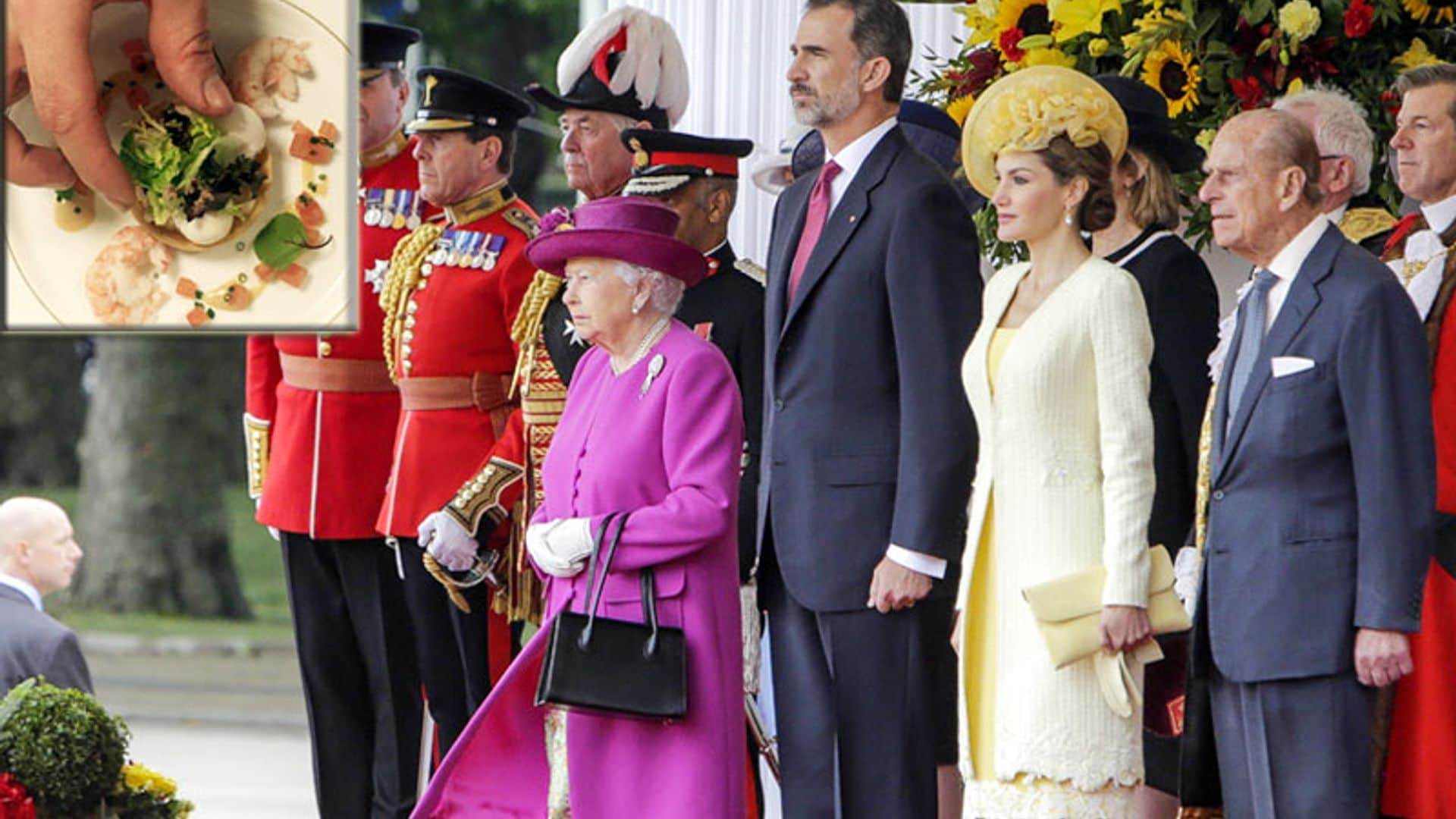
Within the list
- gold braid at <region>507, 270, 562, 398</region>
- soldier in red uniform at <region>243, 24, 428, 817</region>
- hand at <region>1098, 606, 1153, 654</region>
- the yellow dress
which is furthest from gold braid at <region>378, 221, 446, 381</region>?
hand at <region>1098, 606, 1153, 654</region>

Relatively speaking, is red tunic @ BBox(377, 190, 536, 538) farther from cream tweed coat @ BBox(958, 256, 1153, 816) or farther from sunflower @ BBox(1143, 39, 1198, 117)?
cream tweed coat @ BBox(958, 256, 1153, 816)

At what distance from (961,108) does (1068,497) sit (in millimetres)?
2059

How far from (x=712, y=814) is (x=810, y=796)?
184 mm

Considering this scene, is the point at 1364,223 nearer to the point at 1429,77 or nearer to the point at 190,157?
the point at 1429,77

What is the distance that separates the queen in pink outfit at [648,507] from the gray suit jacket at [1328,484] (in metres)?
0.95

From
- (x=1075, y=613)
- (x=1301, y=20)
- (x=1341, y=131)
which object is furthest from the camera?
(x=1301, y=20)

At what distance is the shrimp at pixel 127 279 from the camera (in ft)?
14.4

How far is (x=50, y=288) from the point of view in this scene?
174 inches

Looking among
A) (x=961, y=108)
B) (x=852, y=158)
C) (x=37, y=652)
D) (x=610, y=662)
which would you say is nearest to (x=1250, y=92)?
(x=961, y=108)

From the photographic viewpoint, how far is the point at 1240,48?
6172 mm

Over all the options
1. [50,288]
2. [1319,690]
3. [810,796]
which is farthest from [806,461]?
[50,288]

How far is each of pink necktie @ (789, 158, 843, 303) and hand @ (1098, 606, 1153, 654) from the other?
1.00m

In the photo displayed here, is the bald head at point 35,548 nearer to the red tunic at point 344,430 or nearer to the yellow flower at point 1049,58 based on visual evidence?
the red tunic at point 344,430

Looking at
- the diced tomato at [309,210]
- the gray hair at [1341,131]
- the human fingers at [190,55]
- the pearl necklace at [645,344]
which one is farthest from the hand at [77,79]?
the gray hair at [1341,131]
